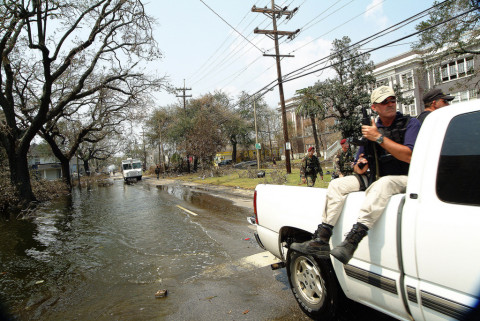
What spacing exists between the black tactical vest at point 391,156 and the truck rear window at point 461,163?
596mm

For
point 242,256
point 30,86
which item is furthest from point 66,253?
point 30,86

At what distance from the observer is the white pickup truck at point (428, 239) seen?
176cm

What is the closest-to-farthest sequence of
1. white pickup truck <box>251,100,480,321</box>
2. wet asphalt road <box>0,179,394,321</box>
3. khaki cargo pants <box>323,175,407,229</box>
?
white pickup truck <box>251,100,480,321</box>, khaki cargo pants <box>323,175,407,229</box>, wet asphalt road <box>0,179,394,321</box>

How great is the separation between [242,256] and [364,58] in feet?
99.7

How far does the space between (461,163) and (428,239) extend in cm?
53

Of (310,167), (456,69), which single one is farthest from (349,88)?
(310,167)

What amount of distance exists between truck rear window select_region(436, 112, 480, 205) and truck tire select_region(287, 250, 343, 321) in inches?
50.1

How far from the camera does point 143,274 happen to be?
16.0 ft

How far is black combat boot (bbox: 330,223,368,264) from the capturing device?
231cm

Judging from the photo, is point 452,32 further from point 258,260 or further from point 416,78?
point 416,78

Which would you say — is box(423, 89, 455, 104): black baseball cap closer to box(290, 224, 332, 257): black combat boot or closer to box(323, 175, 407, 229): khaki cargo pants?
box(323, 175, 407, 229): khaki cargo pants

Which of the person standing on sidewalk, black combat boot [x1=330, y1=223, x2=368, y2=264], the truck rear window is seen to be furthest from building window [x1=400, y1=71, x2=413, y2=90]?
black combat boot [x1=330, y1=223, x2=368, y2=264]

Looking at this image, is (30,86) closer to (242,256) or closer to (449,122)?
(242,256)

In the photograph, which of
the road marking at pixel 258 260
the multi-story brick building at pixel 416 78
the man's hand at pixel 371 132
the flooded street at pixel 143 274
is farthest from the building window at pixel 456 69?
the man's hand at pixel 371 132
